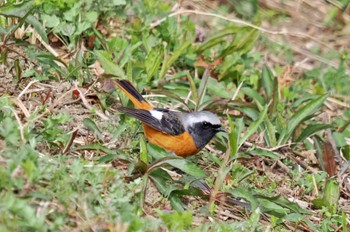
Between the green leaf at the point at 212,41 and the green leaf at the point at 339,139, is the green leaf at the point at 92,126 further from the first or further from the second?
the green leaf at the point at 339,139

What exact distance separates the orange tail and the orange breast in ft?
0.59

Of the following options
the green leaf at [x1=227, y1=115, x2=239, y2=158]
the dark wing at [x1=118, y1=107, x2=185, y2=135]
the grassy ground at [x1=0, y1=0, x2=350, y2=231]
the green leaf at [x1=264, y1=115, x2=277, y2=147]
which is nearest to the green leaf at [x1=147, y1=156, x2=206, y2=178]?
the grassy ground at [x1=0, y1=0, x2=350, y2=231]

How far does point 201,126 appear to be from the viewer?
679cm

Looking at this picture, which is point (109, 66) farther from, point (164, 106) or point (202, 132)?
Result: point (202, 132)

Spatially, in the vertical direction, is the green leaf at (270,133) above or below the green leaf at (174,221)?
below

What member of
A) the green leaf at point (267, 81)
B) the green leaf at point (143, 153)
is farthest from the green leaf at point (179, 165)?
the green leaf at point (267, 81)

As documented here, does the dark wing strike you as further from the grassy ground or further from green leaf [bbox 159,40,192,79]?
green leaf [bbox 159,40,192,79]

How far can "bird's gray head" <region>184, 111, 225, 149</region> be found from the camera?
676cm

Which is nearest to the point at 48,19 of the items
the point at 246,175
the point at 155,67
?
the point at 155,67

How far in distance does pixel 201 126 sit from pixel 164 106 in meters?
0.80

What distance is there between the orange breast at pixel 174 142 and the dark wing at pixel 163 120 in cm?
5

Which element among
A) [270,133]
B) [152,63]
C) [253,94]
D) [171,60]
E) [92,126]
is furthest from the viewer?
[253,94]

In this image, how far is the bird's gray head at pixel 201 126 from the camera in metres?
6.76

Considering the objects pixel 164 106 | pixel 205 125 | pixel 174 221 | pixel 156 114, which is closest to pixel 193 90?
pixel 164 106
